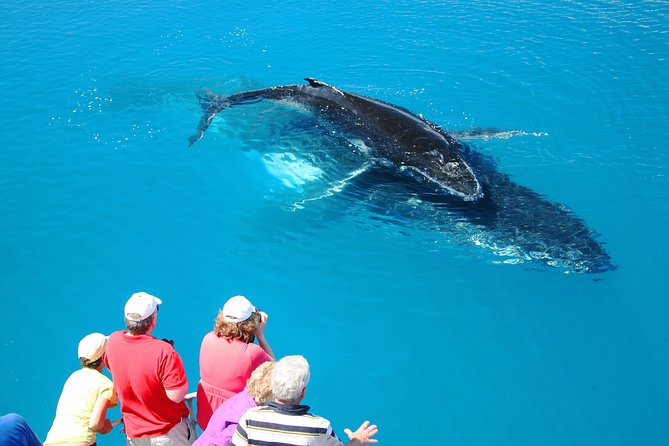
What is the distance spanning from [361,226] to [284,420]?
20.9 ft

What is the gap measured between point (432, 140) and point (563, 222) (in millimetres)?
2853

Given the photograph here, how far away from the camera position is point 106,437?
7.16 metres

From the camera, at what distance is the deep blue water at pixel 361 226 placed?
7.71 meters

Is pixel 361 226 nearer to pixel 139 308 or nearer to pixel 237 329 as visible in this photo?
pixel 237 329

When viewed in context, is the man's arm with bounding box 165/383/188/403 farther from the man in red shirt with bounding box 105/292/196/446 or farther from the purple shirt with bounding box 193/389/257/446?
the purple shirt with bounding box 193/389/257/446

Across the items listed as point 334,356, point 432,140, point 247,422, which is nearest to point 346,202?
point 432,140

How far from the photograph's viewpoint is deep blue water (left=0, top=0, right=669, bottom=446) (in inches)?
304

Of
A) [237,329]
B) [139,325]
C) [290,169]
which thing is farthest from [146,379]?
[290,169]

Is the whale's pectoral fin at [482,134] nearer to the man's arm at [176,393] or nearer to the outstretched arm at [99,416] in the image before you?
the man's arm at [176,393]

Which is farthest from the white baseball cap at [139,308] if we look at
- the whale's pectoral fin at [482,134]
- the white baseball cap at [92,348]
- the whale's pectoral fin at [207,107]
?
the whale's pectoral fin at [482,134]

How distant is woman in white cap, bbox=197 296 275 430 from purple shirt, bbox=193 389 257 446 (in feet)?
1.97

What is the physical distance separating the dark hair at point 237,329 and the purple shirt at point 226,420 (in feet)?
2.59

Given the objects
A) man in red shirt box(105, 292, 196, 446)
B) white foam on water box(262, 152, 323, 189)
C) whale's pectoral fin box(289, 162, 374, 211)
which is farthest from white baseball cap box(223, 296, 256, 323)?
white foam on water box(262, 152, 323, 189)

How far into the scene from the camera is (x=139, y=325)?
516 cm
